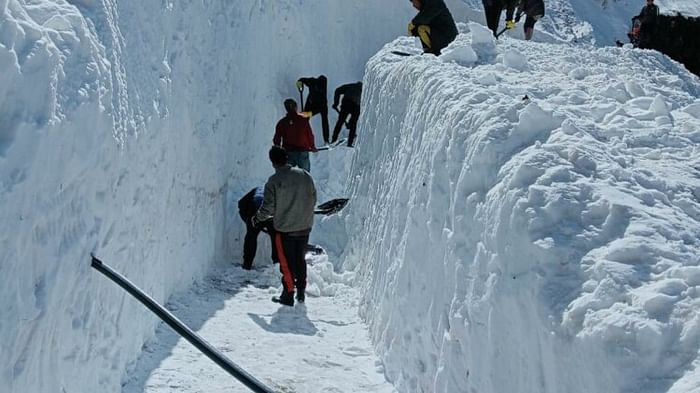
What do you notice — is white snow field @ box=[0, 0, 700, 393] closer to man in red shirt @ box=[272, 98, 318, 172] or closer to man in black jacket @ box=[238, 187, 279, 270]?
man in black jacket @ box=[238, 187, 279, 270]

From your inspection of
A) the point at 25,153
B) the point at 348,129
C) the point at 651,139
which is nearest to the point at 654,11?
the point at 348,129

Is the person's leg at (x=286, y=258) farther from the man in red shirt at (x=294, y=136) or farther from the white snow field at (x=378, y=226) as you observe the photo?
the man in red shirt at (x=294, y=136)

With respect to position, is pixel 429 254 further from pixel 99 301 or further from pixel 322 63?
pixel 322 63

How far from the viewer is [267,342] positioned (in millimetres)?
7895

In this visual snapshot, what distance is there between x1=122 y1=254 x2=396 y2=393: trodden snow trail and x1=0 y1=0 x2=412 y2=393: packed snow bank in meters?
0.27

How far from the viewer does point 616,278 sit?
352 cm

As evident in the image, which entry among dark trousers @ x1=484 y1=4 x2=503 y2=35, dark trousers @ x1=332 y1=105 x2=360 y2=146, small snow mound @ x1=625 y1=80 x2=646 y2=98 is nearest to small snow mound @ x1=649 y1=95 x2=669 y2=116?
small snow mound @ x1=625 y1=80 x2=646 y2=98

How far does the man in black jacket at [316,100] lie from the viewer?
54.5 feet

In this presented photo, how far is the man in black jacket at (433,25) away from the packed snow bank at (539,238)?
6.31 feet

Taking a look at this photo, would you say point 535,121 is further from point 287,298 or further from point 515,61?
point 287,298

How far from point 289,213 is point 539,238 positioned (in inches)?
201

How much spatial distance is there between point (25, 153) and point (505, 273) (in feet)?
7.96

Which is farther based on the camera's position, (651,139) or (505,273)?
(651,139)

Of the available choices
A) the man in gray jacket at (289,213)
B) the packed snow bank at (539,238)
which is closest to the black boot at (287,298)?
the man in gray jacket at (289,213)
